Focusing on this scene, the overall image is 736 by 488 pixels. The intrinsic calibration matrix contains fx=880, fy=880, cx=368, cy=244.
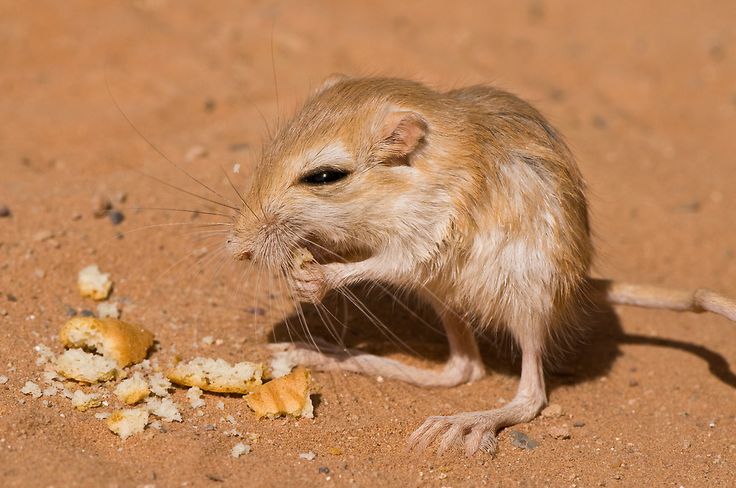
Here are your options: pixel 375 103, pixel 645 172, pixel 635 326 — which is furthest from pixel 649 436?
pixel 645 172

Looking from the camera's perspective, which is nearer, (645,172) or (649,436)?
(649,436)

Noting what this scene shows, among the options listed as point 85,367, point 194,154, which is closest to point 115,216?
point 194,154

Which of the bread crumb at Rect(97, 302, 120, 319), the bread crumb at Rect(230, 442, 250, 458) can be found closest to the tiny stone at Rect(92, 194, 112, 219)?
the bread crumb at Rect(97, 302, 120, 319)

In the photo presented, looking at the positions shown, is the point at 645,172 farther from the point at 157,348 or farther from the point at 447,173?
Answer: the point at 157,348

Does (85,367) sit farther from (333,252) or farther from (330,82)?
(330,82)

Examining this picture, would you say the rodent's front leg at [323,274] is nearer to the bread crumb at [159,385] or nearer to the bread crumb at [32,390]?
the bread crumb at [159,385]

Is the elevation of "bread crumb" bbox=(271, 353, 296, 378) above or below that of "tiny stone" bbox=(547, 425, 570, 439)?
above

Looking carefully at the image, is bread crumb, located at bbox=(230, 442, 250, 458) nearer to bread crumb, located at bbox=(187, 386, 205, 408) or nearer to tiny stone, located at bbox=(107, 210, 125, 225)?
bread crumb, located at bbox=(187, 386, 205, 408)
